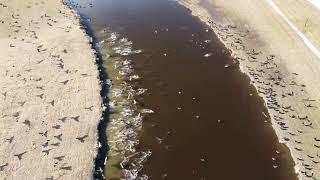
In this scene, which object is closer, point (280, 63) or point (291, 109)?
point (291, 109)

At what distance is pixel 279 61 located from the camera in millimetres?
39625

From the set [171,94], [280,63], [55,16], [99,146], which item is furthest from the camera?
[55,16]

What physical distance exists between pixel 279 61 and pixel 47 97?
18838 millimetres

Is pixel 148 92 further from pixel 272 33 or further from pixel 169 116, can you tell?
pixel 272 33

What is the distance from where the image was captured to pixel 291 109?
1315 inches

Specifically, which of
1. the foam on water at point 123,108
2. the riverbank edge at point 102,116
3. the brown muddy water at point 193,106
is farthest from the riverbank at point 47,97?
the brown muddy water at point 193,106

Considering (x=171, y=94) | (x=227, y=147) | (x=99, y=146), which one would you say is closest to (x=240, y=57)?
(x=171, y=94)

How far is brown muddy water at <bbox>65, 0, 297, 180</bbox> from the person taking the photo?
2862cm

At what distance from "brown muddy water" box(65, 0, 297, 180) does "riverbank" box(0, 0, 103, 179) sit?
3331mm

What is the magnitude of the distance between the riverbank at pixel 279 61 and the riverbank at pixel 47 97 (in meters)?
12.2

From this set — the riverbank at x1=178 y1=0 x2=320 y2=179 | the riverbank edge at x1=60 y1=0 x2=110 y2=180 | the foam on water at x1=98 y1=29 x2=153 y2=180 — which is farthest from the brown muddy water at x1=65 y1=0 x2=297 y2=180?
the riverbank edge at x1=60 y1=0 x2=110 y2=180

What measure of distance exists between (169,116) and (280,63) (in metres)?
11.9

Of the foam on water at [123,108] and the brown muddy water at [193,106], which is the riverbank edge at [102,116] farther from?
the brown muddy water at [193,106]

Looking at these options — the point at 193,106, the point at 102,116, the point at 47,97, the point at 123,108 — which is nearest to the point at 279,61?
the point at 193,106
